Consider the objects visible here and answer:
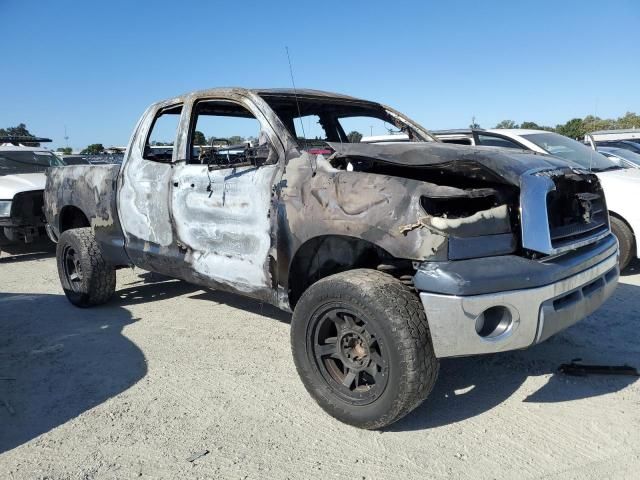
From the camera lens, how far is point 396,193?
8.89 ft

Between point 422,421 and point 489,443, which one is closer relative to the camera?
point 489,443

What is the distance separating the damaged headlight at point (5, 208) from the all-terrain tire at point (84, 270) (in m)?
3.05

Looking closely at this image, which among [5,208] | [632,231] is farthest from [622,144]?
[5,208]

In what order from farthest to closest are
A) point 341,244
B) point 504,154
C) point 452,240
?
point 341,244 < point 504,154 < point 452,240

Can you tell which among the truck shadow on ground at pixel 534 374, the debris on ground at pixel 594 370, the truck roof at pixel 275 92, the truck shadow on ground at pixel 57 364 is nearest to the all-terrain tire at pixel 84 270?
the truck shadow on ground at pixel 57 364

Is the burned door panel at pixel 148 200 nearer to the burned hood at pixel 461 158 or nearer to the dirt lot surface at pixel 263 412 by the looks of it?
the dirt lot surface at pixel 263 412

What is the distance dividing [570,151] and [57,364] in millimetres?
6167

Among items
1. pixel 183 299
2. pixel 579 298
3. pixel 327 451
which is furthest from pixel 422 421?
pixel 183 299

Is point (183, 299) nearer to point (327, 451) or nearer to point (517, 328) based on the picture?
point (327, 451)

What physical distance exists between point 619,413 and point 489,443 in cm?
86

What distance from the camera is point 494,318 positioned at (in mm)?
2645

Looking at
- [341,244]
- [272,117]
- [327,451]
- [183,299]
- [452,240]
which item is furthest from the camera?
[183,299]

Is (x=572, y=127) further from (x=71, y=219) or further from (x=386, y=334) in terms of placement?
(x=386, y=334)

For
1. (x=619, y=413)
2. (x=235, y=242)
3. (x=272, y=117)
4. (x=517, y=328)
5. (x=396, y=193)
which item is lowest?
(x=619, y=413)
